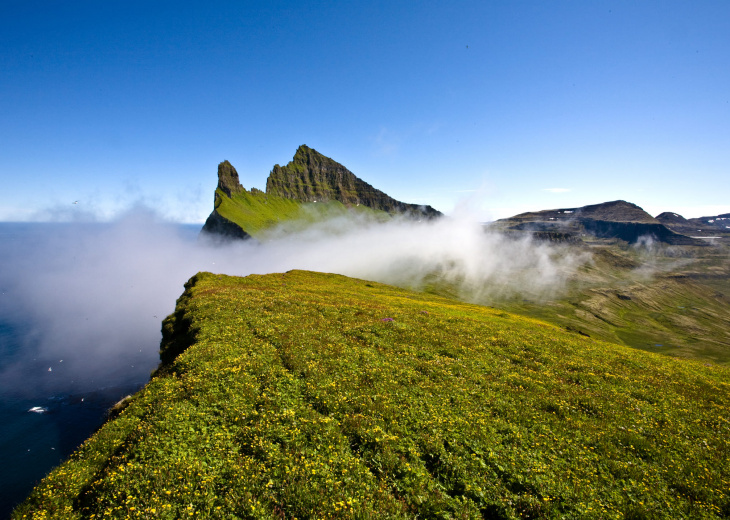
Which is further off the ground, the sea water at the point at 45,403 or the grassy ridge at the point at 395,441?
the grassy ridge at the point at 395,441

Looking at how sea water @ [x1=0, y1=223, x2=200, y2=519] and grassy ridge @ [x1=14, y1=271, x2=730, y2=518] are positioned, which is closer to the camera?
grassy ridge @ [x1=14, y1=271, x2=730, y2=518]

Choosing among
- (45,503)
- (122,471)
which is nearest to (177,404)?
(122,471)

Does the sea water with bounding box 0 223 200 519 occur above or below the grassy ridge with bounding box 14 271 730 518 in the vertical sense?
below

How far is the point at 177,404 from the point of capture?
56.1 feet

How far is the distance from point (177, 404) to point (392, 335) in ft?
65.0

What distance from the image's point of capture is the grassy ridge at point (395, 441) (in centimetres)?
1186

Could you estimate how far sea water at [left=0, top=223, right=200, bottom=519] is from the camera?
245 feet

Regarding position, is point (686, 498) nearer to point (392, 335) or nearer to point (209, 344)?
point (392, 335)

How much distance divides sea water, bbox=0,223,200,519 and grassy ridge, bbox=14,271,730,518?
270ft

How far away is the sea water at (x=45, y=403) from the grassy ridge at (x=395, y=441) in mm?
82308

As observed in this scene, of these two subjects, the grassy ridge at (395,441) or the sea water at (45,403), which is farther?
the sea water at (45,403)

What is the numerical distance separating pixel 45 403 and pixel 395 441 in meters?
161

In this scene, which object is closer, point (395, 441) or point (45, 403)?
point (395, 441)

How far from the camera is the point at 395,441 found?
1491cm
